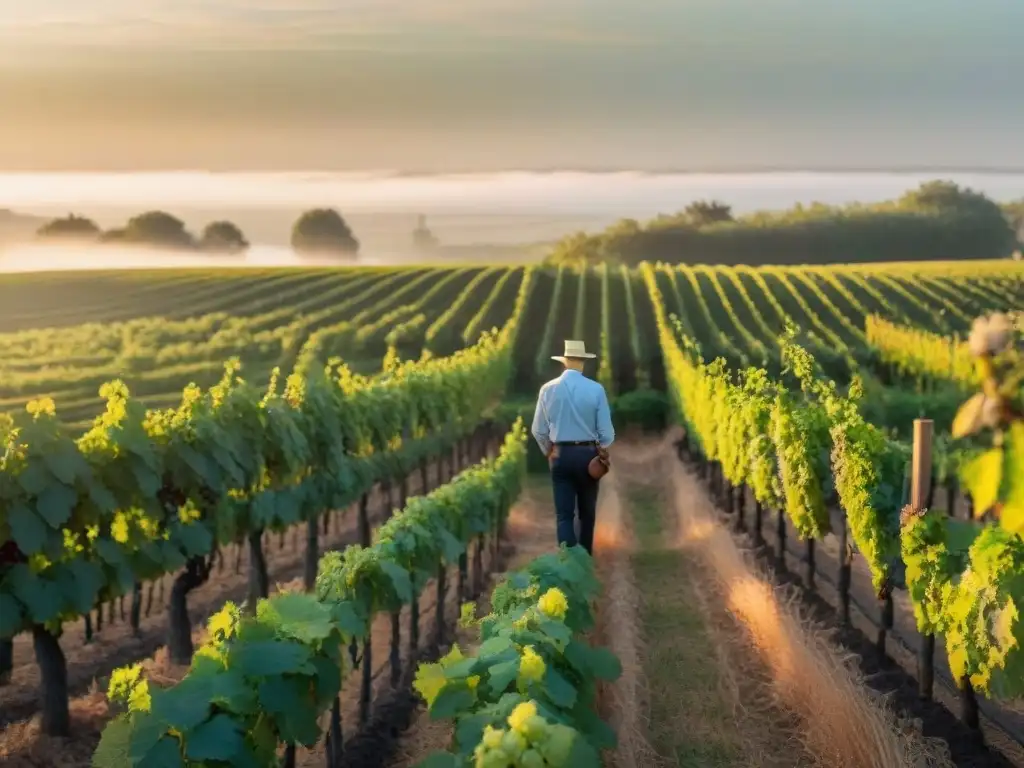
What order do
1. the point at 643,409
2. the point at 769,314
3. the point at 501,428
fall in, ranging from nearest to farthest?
the point at 501,428 < the point at 643,409 < the point at 769,314

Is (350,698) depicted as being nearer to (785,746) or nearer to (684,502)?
(785,746)

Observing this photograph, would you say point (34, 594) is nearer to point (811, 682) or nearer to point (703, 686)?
point (703, 686)

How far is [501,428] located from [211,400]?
699 inches

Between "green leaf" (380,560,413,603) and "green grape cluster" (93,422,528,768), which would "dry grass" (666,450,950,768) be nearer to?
"green leaf" (380,560,413,603)

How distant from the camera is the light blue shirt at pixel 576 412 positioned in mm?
8781

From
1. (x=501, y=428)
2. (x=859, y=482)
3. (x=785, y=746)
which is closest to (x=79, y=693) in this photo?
(x=785, y=746)

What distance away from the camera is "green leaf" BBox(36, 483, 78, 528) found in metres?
7.11

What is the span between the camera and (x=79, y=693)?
8555mm

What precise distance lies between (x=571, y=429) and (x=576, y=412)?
12cm

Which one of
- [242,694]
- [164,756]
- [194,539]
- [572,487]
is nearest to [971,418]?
[242,694]

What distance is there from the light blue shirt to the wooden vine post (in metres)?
2.29

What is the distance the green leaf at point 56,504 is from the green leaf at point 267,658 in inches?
122

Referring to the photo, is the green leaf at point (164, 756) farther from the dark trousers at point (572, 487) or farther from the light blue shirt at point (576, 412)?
the light blue shirt at point (576, 412)

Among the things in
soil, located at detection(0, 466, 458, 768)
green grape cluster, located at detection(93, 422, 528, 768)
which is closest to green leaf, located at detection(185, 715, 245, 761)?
green grape cluster, located at detection(93, 422, 528, 768)
